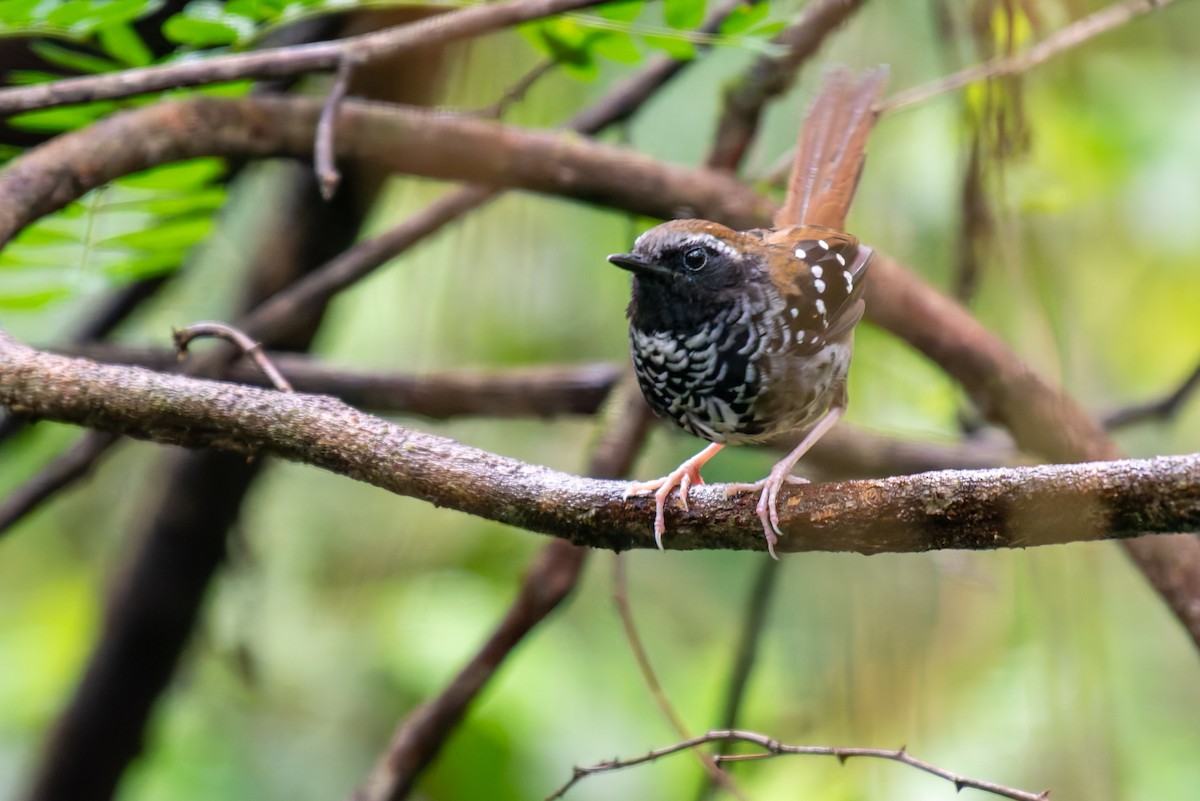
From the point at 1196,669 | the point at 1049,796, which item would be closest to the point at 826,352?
the point at 1049,796

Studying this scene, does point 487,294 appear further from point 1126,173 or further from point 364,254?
point 1126,173

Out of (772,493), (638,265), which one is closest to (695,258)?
(638,265)

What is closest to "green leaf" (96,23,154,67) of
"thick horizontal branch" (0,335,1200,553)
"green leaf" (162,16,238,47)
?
"green leaf" (162,16,238,47)

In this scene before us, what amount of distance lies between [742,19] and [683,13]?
0.53 ft

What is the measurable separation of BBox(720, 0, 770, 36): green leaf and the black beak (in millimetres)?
765

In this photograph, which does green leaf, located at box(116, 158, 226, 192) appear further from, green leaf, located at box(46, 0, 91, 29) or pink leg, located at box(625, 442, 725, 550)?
pink leg, located at box(625, 442, 725, 550)

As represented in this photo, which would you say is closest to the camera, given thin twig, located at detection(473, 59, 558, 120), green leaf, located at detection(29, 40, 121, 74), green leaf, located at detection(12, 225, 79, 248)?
thin twig, located at detection(473, 59, 558, 120)

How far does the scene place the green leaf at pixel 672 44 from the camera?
2906mm

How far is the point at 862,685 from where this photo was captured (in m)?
1.84

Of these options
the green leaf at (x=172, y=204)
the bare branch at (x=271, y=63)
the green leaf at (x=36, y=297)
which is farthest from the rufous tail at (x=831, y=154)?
the green leaf at (x=36, y=297)

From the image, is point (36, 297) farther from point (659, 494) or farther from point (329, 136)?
point (659, 494)

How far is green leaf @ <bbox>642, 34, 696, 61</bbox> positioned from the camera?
9.53 ft

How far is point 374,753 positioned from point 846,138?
11.2ft

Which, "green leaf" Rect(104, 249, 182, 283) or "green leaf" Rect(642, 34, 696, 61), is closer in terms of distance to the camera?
"green leaf" Rect(642, 34, 696, 61)
